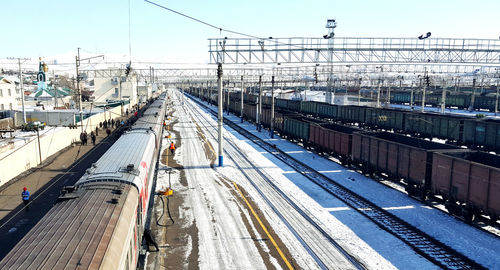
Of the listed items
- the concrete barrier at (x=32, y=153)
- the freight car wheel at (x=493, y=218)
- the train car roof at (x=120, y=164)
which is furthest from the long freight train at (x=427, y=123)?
the concrete barrier at (x=32, y=153)

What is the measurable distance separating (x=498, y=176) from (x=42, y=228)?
53.3 feet

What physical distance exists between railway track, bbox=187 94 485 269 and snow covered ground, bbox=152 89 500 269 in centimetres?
37

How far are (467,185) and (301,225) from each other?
25.1ft

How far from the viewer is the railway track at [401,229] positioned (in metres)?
12.7

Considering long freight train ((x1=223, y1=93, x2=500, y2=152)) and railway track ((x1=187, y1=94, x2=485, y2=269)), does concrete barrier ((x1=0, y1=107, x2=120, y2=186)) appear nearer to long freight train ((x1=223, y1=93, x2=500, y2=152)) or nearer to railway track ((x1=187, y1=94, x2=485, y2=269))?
railway track ((x1=187, y1=94, x2=485, y2=269))

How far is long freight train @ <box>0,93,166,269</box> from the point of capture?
21.9 feet

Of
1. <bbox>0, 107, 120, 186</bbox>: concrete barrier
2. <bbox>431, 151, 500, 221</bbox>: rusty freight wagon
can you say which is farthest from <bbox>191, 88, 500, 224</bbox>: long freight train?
<bbox>0, 107, 120, 186</bbox>: concrete barrier

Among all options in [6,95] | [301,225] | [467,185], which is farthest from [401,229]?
[6,95]

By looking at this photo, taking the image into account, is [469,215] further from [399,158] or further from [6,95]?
[6,95]

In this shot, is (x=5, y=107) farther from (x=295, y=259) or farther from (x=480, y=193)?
(x=480, y=193)

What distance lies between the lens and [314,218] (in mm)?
16609

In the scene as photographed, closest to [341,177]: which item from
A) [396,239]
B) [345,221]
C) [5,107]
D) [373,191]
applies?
[373,191]

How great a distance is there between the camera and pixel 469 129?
3108cm

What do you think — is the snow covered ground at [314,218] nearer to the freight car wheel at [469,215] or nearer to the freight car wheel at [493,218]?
the freight car wheel at [469,215]
